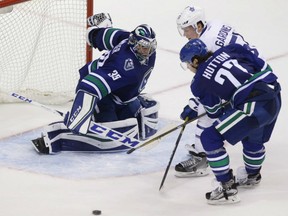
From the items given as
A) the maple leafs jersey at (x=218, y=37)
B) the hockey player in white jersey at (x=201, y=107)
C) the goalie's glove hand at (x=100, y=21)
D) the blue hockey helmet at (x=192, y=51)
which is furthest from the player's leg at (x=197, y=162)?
the goalie's glove hand at (x=100, y=21)

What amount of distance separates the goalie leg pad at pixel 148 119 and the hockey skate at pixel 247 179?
0.70m

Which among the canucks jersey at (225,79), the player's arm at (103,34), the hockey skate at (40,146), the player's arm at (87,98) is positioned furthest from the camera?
the player's arm at (103,34)

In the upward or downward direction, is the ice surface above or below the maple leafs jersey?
below

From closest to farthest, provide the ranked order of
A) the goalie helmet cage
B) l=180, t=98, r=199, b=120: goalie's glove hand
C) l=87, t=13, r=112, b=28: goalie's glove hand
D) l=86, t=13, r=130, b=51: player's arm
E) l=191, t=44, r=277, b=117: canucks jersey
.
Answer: l=191, t=44, r=277, b=117: canucks jersey
l=180, t=98, r=199, b=120: goalie's glove hand
l=86, t=13, r=130, b=51: player's arm
l=87, t=13, r=112, b=28: goalie's glove hand
the goalie helmet cage

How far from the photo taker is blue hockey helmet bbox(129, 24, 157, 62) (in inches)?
173

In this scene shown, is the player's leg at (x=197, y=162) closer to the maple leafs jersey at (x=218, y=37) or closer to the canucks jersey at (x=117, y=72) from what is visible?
the maple leafs jersey at (x=218, y=37)

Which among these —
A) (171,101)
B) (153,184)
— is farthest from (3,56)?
(153,184)

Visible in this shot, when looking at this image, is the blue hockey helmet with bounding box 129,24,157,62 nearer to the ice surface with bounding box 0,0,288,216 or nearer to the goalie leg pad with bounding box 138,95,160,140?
the goalie leg pad with bounding box 138,95,160,140

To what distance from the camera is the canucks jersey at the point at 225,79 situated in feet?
12.5

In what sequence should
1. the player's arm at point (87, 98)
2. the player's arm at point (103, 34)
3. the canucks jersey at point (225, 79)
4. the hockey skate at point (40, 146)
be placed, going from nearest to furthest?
the canucks jersey at point (225, 79) → the player's arm at point (87, 98) → the hockey skate at point (40, 146) → the player's arm at point (103, 34)

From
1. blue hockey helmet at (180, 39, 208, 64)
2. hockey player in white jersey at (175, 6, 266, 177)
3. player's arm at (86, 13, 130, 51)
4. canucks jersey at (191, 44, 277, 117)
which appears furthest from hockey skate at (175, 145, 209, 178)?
player's arm at (86, 13, 130, 51)

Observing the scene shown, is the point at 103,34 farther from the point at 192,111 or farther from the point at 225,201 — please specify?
the point at 225,201

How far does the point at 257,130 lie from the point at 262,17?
344 cm

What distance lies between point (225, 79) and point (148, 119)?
3.21 feet
